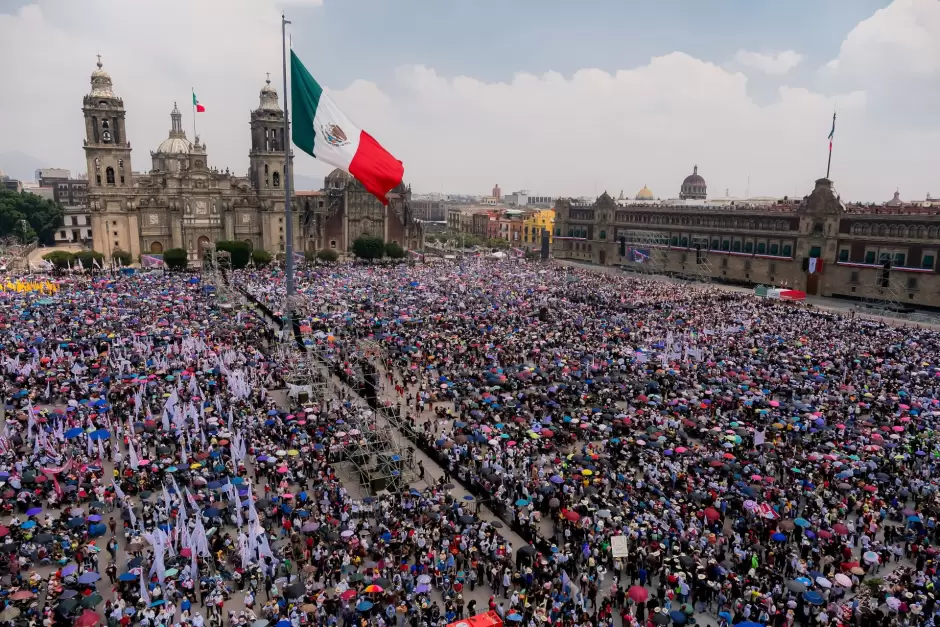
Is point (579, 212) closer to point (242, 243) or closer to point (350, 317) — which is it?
point (242, 243)

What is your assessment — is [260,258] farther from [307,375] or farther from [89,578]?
[89,578]

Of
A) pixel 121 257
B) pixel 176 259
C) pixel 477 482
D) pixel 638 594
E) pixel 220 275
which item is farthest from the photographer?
pixel 121 257

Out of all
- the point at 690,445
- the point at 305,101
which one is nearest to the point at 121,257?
the point at 305,101

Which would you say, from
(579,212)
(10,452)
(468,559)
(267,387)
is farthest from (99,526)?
(579,212)

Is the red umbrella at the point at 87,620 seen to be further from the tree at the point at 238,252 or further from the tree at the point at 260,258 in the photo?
the tree at the point at 260,258

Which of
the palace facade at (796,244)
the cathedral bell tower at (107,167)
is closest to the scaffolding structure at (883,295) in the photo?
the palace facade at (796,244)

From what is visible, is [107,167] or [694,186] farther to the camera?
[694,186]
